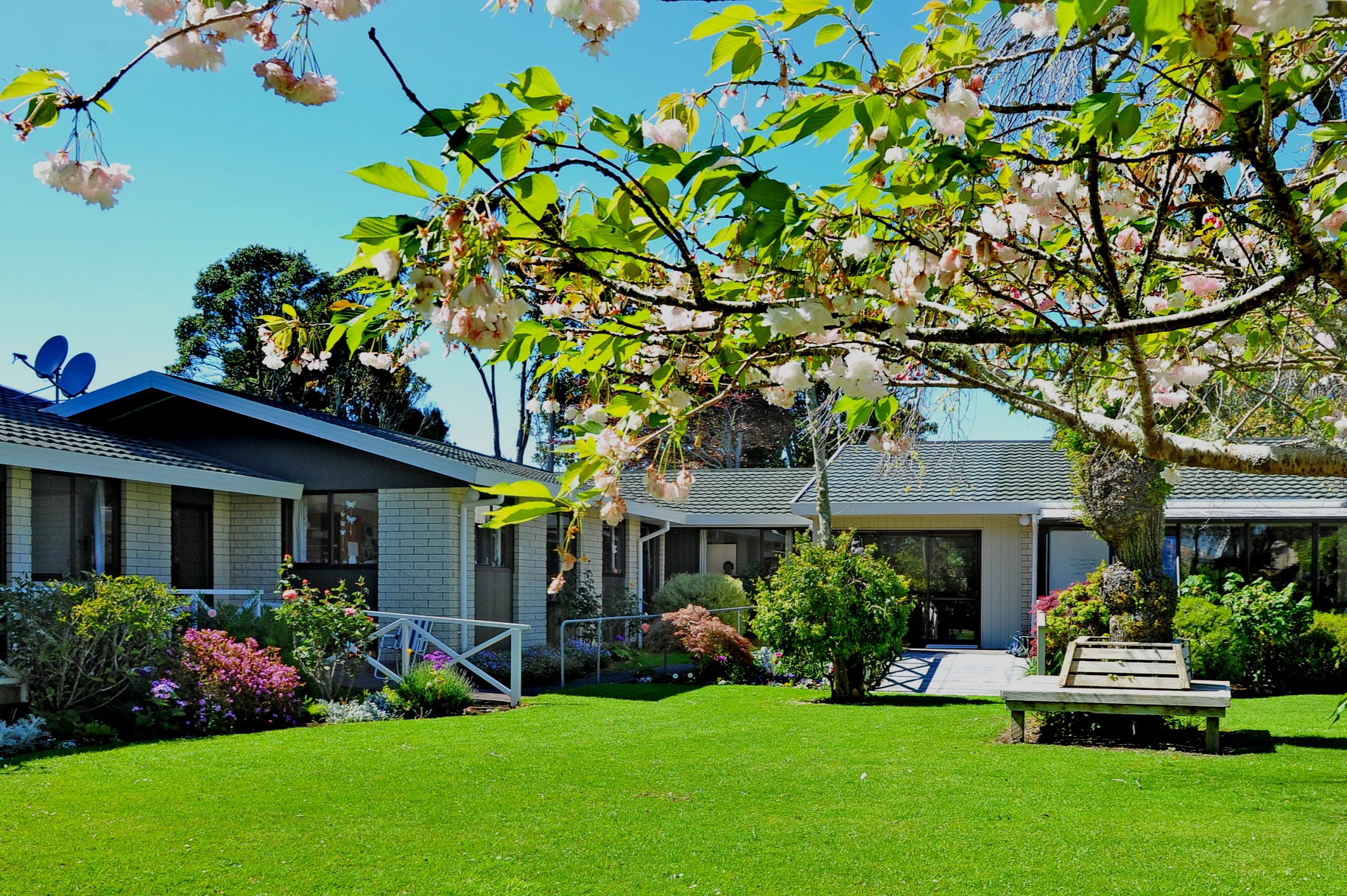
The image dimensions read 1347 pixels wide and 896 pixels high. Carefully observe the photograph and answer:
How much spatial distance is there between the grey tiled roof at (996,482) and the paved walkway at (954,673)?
260 centimetres

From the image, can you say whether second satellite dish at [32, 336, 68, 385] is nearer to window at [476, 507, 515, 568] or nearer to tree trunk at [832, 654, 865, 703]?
window at [476, 507, 515, 568]

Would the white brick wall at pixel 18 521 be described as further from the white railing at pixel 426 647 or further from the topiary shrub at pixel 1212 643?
the topiary shrub at pixel 1212 643

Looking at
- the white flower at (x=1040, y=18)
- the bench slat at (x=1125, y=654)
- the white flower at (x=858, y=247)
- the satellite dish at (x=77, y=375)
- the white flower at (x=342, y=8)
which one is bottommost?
the bench slat at (x=1125, y=654)

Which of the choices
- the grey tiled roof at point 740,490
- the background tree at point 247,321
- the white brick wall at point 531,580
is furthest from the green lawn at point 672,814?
the background tree at point 247,321

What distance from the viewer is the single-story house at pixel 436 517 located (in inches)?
461

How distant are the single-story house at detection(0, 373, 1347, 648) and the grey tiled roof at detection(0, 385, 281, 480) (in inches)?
2.2

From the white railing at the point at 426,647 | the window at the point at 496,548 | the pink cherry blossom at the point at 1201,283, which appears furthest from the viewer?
the window at the point at 496,548

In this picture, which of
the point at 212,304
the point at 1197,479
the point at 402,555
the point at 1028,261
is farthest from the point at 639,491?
the point at 212,304

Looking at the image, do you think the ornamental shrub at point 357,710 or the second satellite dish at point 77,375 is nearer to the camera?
the ornamental shrub at point 357,710

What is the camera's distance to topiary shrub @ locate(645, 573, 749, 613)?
18344mm

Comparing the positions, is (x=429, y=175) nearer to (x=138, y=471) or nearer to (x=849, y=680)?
(x=849, y=680)

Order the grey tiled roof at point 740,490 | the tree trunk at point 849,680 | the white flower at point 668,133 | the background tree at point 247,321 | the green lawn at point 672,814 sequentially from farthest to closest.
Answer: the background tree at point 247,321
the grey tiled roof at point 740,490
the tree trunk at point 849,680
the green lawn at point 672,814
the white flower at point 668,133

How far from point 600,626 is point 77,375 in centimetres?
796

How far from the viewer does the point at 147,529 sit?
40.2 feet
